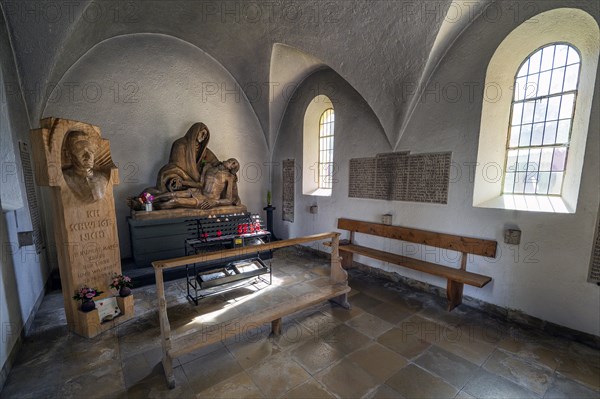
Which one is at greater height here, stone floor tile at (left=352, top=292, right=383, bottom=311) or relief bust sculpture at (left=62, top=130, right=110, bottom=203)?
relief bust sculpture at (left=62, top=130, right=110, bottom=203)

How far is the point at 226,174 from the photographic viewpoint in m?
5.32

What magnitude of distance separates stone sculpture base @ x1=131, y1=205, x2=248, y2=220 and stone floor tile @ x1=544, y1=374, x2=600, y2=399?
16.3 feet

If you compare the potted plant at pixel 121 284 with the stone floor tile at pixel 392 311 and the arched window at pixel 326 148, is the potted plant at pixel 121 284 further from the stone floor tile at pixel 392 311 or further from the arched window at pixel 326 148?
the arched window at pixel 326 148

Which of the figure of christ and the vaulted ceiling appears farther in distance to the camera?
the figure of christ

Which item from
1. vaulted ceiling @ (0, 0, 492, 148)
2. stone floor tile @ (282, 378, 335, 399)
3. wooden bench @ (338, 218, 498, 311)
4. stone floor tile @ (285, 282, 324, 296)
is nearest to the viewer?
stone floor tile @ (282, 378, 335, 399)

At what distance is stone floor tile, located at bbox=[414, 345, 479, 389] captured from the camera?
7.02ft

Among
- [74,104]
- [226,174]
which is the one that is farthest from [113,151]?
[226,174]

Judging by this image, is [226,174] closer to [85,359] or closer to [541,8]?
[85,359]

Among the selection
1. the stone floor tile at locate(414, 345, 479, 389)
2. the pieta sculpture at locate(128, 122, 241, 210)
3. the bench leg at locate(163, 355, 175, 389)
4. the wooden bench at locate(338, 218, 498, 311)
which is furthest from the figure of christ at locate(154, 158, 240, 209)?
the stone floor tile at locate(414, 345, 479, 389)

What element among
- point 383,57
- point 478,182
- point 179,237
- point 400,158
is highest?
point 383,57

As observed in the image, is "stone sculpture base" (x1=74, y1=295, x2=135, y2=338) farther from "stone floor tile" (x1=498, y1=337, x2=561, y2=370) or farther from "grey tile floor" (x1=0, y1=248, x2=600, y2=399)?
"stone floor tile" (x1=498, y1=337, x2=561, y2=370)

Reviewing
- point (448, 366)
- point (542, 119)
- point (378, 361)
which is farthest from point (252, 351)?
point (542, 119)

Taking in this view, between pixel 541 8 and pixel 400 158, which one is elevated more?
pixel 541 8

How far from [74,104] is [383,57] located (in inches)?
210
